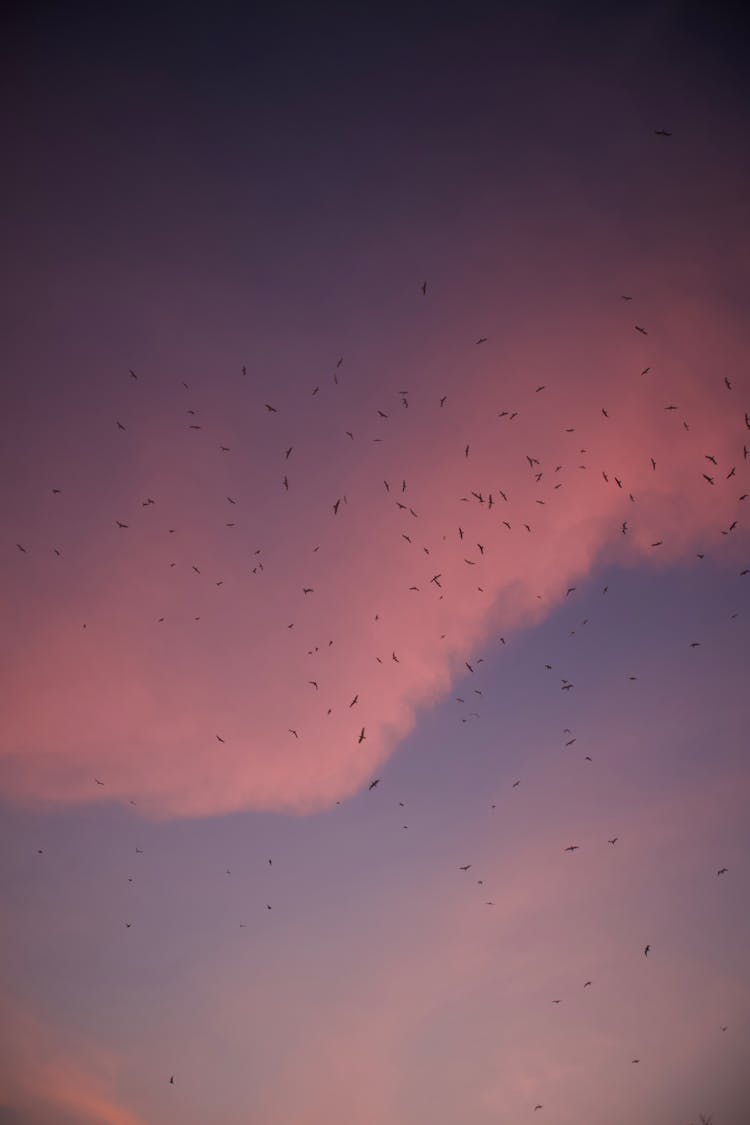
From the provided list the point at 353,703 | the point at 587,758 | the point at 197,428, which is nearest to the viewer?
the point at 197,428

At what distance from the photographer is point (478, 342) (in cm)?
1953

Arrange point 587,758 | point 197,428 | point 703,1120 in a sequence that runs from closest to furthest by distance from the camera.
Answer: point 197,428 < point 587,758 < point 703,1120

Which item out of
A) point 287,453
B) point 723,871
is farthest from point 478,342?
point 723,871

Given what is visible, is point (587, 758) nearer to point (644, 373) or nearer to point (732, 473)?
point (732, 473)

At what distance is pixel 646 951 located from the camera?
25.0 m

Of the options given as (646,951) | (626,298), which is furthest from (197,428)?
(646,951)

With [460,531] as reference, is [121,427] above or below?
above

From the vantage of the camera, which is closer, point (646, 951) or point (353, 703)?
point (353, 703)

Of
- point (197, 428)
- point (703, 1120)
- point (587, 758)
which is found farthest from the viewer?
point (703, 1120)

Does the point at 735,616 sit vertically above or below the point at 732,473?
below

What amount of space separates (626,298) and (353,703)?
19316mm

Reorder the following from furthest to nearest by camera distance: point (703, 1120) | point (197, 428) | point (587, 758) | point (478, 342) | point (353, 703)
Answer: point (703, 1120), point (587, 758), point (353, 703), point (197, 428), point (478, 342)

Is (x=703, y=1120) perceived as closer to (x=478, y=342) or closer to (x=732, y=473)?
(x=732, y=473)

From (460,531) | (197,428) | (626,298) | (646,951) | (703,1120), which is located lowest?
(703,1120)
